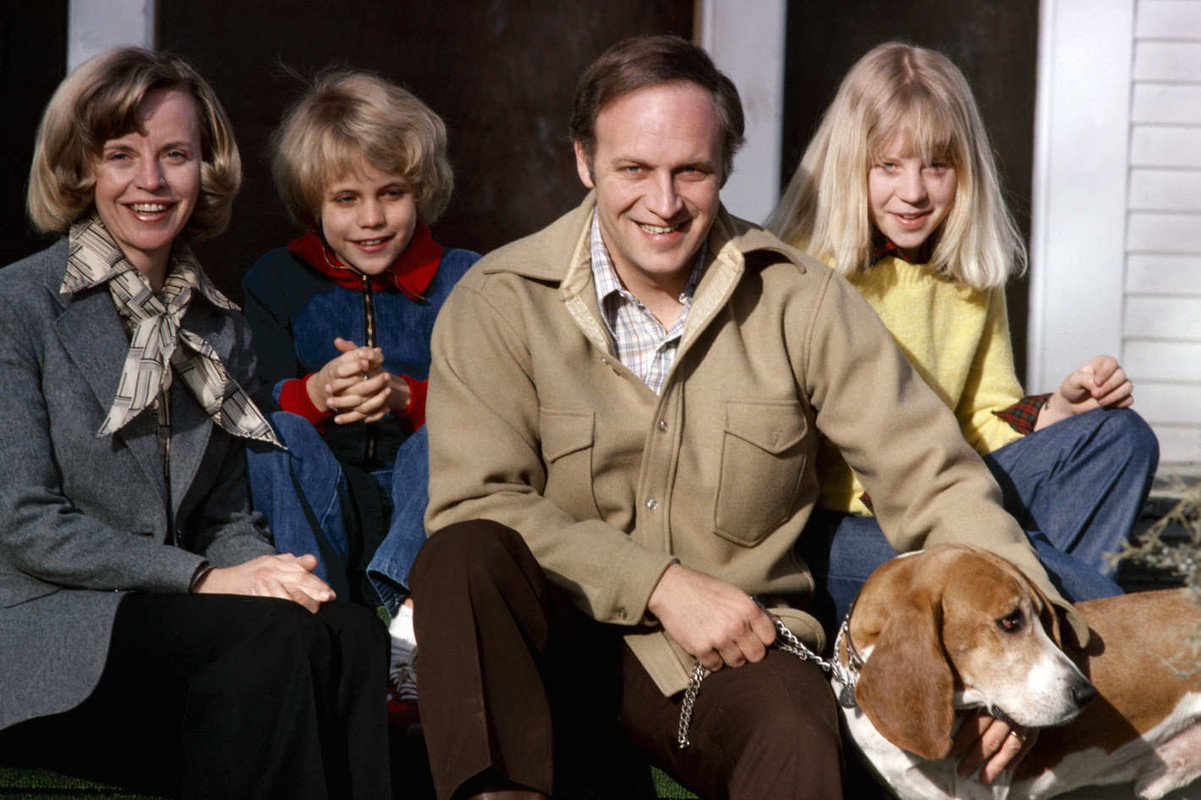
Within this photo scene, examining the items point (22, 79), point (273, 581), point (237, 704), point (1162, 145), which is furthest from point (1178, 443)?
point (22, 79)

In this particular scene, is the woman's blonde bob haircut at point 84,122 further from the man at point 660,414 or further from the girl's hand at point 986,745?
the girl's hand at point 986,745

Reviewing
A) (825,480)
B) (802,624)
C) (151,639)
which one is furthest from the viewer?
(825,480)

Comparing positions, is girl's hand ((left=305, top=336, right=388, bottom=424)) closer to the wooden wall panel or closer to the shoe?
the shoe

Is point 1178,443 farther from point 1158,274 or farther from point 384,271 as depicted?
point 384,271

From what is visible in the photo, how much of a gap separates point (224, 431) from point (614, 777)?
1.09m

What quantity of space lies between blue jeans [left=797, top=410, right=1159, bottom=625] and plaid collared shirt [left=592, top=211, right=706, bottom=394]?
59 centimetres

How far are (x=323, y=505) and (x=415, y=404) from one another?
15.1 inches

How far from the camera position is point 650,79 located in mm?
2607

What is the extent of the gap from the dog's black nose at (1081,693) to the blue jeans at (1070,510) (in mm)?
655

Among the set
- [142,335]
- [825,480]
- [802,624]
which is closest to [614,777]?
[802,624]

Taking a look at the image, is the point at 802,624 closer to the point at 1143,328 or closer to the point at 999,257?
the point at 999,257

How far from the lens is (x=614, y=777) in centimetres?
275

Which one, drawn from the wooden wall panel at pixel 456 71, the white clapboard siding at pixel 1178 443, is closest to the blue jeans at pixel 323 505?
the wooden wall panel at pixel 456 71

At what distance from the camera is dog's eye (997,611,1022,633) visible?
7.52 feet
